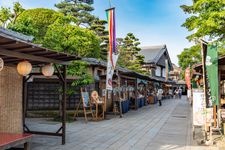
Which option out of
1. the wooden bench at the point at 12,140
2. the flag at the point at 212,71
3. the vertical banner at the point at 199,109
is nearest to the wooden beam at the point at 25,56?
the wooden bench at the point at 12,140

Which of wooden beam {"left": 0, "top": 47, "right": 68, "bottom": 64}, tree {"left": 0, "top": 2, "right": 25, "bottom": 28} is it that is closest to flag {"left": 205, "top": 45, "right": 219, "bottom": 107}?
wooden beam {"left": 0, "top": 47, "right": 68, "bottom": 64}

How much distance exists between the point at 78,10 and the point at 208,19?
29.1m

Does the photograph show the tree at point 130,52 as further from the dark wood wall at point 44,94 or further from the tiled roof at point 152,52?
the dark wood wall at point 44,94

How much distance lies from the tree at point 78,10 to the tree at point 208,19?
25643 mm

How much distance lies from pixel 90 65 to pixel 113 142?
10.0 meters

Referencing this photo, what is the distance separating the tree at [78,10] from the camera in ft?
127

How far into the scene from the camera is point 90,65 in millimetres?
19562

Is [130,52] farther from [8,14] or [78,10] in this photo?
[8,14]

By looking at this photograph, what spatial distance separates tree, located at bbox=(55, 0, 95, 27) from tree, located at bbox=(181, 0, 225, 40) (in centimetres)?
2564

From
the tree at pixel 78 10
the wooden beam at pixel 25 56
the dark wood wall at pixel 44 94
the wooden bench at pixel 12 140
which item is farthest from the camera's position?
the tree at pixel 78 10

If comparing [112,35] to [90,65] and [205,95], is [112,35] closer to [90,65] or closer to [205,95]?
[90,65]

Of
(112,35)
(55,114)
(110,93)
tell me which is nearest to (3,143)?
(112,35)

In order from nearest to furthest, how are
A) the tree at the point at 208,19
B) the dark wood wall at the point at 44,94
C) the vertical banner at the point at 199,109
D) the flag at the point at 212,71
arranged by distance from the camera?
1. the flag at the point at 212,71
2. the vertical banner at the point at 199,109
3. the tree at the point at 208,19
4. the dark wood wall at the point at 44,94

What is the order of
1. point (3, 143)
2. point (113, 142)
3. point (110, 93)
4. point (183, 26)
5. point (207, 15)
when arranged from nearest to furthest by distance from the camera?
point (3, 143) < point (113, 142) < point (207, 15) < point (183, 26) < point (110, 93)
